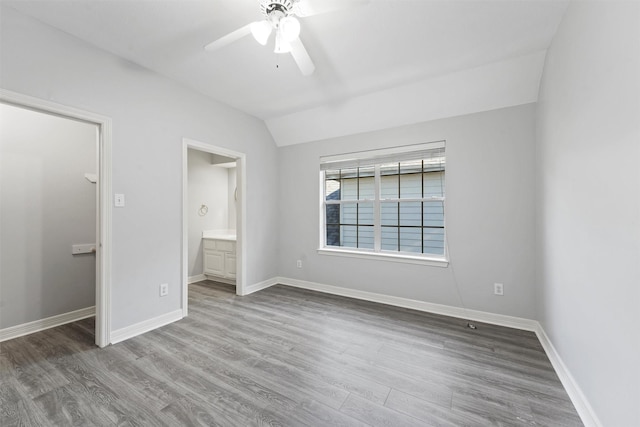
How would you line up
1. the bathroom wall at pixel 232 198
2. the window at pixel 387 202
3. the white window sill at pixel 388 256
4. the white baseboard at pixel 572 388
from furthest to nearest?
the bathroom wall at pixel 232 198, the window at pixel 387 202, the white window sill at pixel 388 256, the white baseboard at pixel 572 388

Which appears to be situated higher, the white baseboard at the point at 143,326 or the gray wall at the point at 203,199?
the gray wall at the point at 203,199

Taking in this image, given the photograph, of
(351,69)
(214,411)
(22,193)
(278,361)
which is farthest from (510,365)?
(22,193)

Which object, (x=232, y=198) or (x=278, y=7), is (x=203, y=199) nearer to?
(x=232, y=198)

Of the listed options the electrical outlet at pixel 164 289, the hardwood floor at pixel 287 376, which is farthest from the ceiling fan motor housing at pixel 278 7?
the electrical outlet at pixel 164 289

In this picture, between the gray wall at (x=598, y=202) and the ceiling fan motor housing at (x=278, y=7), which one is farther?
the ceiling fan motor housing at (x=278, y=7)

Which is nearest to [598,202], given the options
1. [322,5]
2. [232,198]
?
[322,5]

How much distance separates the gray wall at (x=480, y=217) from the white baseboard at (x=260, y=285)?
139 centimetres

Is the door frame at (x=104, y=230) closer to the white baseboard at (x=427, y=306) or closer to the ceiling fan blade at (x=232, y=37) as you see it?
the ceiling fan blade at (x=232, y=37)

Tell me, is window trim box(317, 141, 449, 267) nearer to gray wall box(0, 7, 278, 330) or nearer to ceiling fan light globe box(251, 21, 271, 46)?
gray wall box(0, 7, 278, 330)

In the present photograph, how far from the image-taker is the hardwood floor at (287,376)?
1.54 metres

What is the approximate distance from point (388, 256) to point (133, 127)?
320 centimetres

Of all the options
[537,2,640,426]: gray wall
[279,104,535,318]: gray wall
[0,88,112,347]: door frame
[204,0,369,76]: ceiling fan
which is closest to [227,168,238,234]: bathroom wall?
[279,104,535,318]: gray wall

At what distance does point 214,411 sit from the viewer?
5.19 feet

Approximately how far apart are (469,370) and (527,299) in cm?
123
